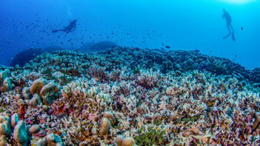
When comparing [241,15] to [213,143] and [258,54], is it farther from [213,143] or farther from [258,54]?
[213,143]

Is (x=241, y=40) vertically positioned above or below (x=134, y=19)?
below

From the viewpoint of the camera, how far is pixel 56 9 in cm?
19012

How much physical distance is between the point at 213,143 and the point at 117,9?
7246 inches

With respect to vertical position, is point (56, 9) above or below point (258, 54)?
above

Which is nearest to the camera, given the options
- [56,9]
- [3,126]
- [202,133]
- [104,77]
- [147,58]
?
[3,126]

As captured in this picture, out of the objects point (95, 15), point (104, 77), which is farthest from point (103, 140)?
point (95, 15)

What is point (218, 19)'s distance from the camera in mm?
169750

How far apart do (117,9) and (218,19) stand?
8949 cm

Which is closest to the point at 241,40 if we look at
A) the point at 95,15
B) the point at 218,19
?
the point at 218,19

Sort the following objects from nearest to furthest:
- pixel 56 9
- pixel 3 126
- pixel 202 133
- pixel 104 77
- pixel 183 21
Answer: pixel 3 126 < pixel 202 133 < pixel 104 77 < pixel 183 21 < pixel 56 9

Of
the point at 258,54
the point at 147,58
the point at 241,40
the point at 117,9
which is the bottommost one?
the point at 147,58

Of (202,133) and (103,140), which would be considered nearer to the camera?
(103,140)

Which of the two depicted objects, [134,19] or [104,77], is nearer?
[104,77]

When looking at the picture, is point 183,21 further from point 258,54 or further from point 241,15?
Result: point 258,54
